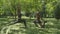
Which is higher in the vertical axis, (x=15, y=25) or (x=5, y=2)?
(x=5, y=2)

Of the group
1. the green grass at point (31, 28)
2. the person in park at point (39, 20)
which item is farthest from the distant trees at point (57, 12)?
the person in park at point (39, 20)

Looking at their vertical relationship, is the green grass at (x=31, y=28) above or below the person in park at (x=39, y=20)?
below

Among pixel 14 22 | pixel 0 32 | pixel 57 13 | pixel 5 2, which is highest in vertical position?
pixel 5 2

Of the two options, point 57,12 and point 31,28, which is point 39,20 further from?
point 57,12

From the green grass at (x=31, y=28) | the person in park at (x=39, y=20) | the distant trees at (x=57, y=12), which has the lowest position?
the green grass at (x=31, y=28)

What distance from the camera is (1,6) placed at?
5.39 ft

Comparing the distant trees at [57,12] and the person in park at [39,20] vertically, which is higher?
the distant trees at [57,12]

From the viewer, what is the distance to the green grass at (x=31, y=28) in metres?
1.58

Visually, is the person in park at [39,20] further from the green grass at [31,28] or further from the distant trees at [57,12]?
the distant trees at [57,12]

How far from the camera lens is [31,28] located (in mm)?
1630

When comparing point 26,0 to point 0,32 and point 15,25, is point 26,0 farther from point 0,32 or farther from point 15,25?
point 0,32

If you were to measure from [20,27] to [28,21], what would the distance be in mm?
139

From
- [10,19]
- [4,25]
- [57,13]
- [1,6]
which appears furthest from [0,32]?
[57,13]

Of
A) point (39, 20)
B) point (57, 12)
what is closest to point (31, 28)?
point (39, 20)
